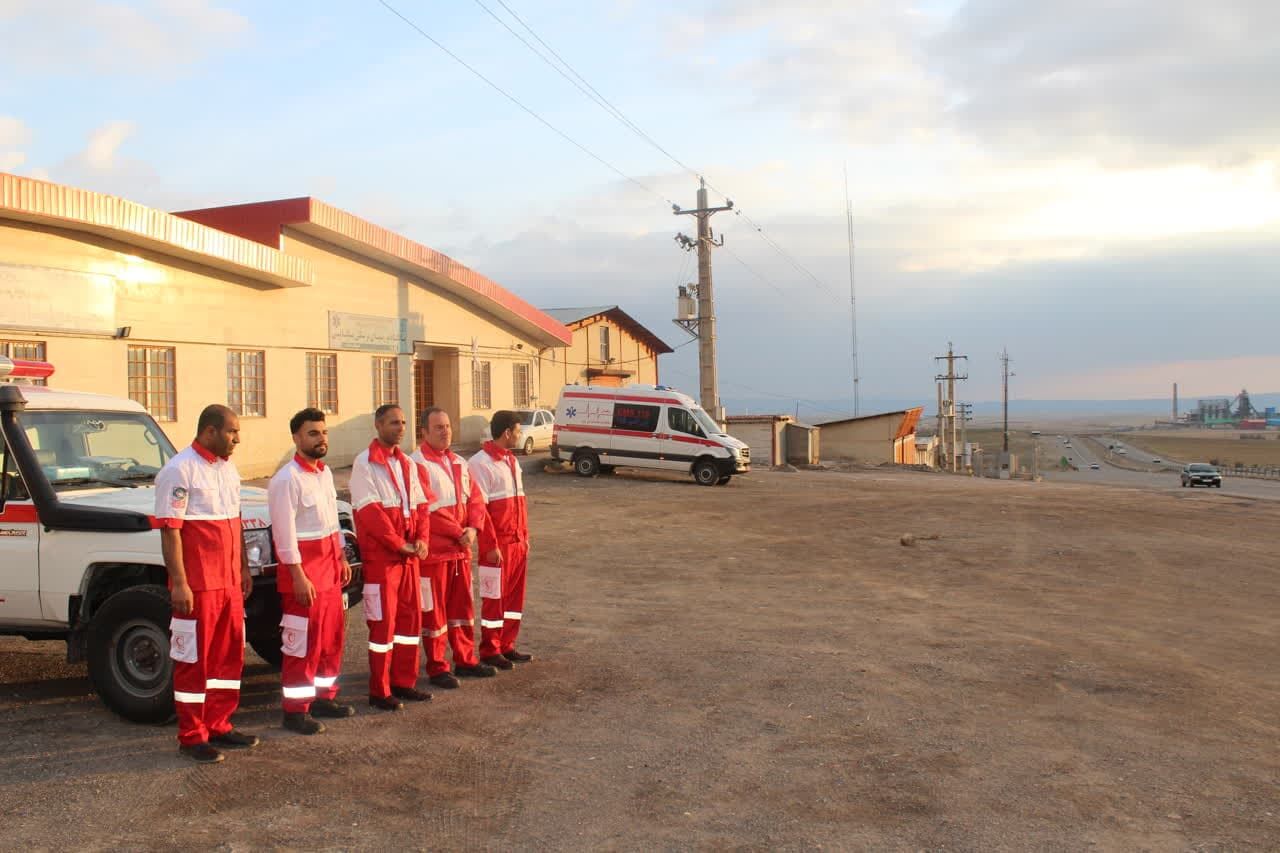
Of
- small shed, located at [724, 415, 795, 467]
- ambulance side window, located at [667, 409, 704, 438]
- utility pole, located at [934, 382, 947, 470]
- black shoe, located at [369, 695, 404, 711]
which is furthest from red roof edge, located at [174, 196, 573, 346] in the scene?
utility pole, located at [934, 382, 947, 470]

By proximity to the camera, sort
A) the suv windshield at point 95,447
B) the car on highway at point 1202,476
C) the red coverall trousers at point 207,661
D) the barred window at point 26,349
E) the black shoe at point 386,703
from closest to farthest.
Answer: the red coverall trousers at point 207,661 < the black shoe at point 386,703 < the suv windshield at point 95,447 < the barred window at point 26,349 < the car on highway at point 1202,476

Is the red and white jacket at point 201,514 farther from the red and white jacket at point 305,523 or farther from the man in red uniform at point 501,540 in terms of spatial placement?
the man in red uniform at point 501,540

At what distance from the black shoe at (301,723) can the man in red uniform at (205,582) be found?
0.92ft

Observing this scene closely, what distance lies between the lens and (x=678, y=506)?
2009cm

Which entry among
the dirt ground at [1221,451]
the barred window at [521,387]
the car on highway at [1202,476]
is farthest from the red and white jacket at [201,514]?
the dirt ground at [1221,451]

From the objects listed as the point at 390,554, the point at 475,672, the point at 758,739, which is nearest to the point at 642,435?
the point at 475,672

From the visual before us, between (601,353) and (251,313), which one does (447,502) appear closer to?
(251,313)

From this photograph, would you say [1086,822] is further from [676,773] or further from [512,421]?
[512,421]

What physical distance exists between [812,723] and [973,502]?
1592 centimetres

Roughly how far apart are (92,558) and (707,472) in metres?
18.9

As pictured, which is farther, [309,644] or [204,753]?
[309,644]

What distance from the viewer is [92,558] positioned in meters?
6.09

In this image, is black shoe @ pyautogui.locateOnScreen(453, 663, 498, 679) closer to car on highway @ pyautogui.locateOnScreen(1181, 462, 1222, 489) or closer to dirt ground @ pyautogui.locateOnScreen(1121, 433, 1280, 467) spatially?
car on highway @ pyautogui.locateOnScreen(1181, 462, 1222, 489)

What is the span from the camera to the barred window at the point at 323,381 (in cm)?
2405
